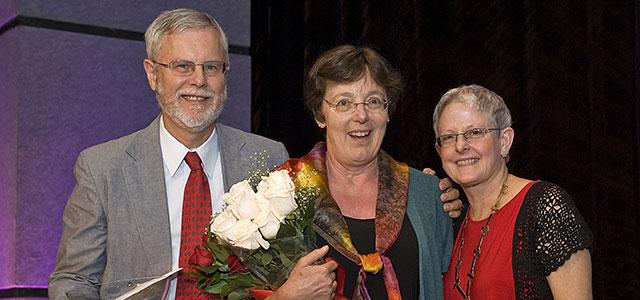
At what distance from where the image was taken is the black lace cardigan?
8.92 feet

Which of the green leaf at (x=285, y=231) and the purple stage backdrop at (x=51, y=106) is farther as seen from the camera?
the purple stage backdrop at (x=51, y=106)

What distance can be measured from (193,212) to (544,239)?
103cm

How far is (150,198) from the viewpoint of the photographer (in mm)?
2924

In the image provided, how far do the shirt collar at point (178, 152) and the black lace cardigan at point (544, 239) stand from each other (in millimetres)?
969

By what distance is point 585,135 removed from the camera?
398 cm

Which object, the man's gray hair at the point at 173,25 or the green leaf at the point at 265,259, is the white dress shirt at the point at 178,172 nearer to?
the man's gray hair at the point at 173,25

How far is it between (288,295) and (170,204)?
0.70 metres

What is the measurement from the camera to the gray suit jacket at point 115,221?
2.84m

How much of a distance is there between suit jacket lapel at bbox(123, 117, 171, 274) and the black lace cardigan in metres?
1.03

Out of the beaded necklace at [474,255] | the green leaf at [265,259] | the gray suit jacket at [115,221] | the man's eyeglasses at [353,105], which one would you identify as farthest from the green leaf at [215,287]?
the beaded necklace at [474,255]

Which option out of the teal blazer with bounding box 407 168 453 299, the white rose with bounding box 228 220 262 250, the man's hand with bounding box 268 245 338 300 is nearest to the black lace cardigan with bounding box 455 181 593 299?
the teal blazer with bounding box 407 168 453 299

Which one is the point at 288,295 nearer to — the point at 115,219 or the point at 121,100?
the point at 115,219

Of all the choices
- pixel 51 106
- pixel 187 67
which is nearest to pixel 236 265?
pixel 187 67

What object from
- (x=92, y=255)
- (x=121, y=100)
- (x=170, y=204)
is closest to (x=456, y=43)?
(x=121, y=100)
